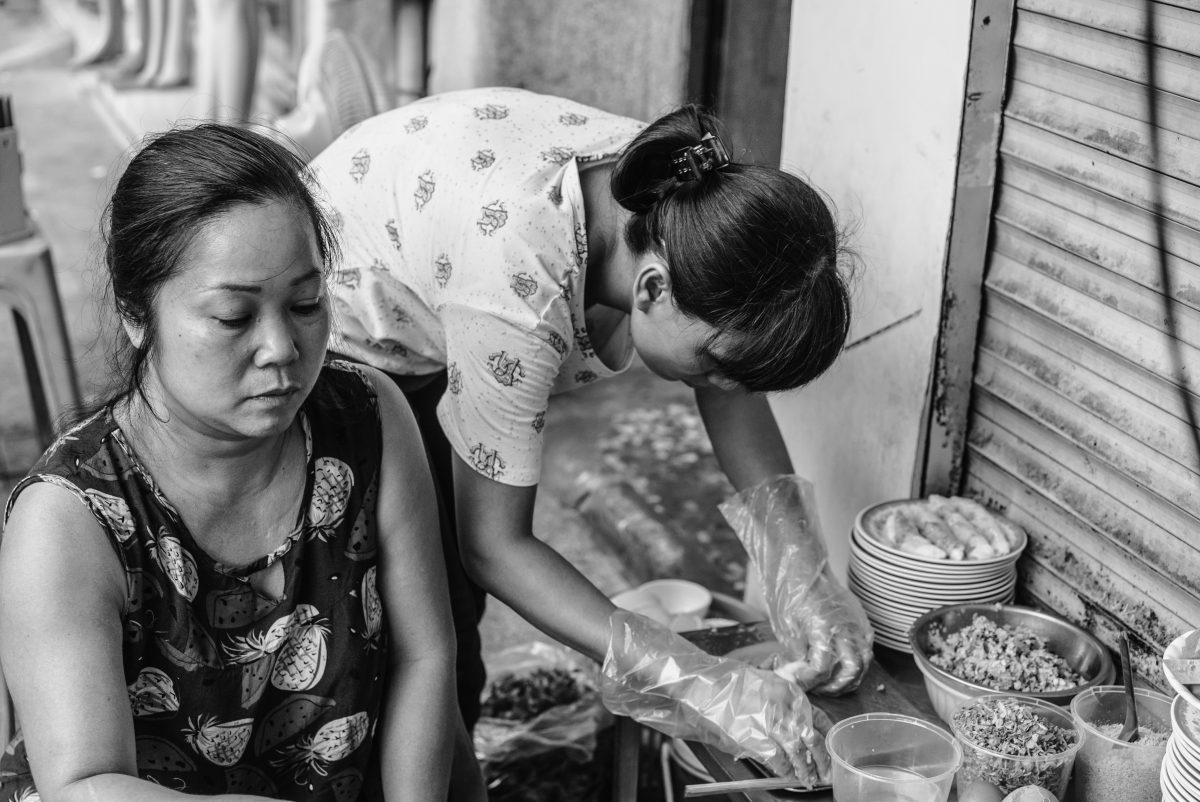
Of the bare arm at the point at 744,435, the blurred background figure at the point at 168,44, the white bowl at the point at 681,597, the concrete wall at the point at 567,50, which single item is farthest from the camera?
the blurred background figure at the point at 168,44

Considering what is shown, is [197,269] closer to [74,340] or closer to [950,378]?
[950,378]

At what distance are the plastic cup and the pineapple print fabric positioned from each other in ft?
2.01

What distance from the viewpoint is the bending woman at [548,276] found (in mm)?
1699

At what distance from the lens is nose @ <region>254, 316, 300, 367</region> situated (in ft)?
4.75

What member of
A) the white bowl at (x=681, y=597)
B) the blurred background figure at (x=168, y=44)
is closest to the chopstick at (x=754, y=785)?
the white bowl at (x=681, y=597)

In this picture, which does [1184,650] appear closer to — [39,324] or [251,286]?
[251,286]

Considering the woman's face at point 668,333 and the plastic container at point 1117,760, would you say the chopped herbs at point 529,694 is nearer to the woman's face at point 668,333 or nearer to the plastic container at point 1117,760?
the woman's face at point 668,333

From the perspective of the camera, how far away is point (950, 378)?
2.24m

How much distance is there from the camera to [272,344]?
1.45 m

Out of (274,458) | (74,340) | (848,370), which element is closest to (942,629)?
(848,370)

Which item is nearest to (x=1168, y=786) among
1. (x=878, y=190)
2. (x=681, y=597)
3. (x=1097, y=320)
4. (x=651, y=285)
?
(x=1097, y=320)

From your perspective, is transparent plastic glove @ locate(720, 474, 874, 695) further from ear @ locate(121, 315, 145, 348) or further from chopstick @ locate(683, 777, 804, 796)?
ear @ locate(121, 315, 145, 348)

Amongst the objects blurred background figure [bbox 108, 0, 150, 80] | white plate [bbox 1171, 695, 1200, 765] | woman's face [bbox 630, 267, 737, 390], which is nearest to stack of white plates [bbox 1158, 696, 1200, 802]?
white plate [bbox 1171, 695, 1200, 765]

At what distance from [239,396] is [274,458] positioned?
0.20 metres
